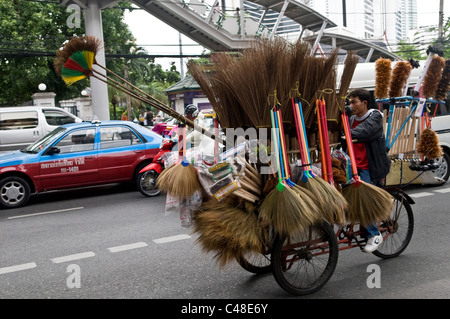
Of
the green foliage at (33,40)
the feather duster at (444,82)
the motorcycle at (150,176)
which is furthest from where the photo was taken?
the green foliage at (33,40)

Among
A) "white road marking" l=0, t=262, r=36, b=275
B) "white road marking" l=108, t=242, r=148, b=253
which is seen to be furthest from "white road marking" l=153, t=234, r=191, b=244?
"white road marking" l=0, t=262, r=36, b=275

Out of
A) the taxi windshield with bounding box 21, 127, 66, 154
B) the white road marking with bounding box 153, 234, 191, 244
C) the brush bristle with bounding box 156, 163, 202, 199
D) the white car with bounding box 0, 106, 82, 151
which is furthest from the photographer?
the white car with bounding box 0, 106, 82, 151

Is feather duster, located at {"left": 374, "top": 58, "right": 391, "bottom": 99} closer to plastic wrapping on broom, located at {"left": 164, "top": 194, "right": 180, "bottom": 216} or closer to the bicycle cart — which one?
the bicycle cart

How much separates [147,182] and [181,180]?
5.12 m

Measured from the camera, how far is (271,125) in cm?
343

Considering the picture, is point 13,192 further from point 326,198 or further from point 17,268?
point 326,198

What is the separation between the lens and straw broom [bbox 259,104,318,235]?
124 inches

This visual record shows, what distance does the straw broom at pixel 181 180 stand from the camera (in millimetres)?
3422

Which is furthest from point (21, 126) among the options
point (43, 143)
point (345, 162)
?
point (345, 162)

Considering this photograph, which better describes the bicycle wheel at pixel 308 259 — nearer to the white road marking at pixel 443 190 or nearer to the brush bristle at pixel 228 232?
the brush bristle at pixel 228 232

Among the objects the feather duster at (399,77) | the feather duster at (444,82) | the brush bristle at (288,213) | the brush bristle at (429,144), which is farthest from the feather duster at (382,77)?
the brush bristle at (288,213)

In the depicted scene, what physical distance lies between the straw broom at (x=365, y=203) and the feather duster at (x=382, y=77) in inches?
80.7
